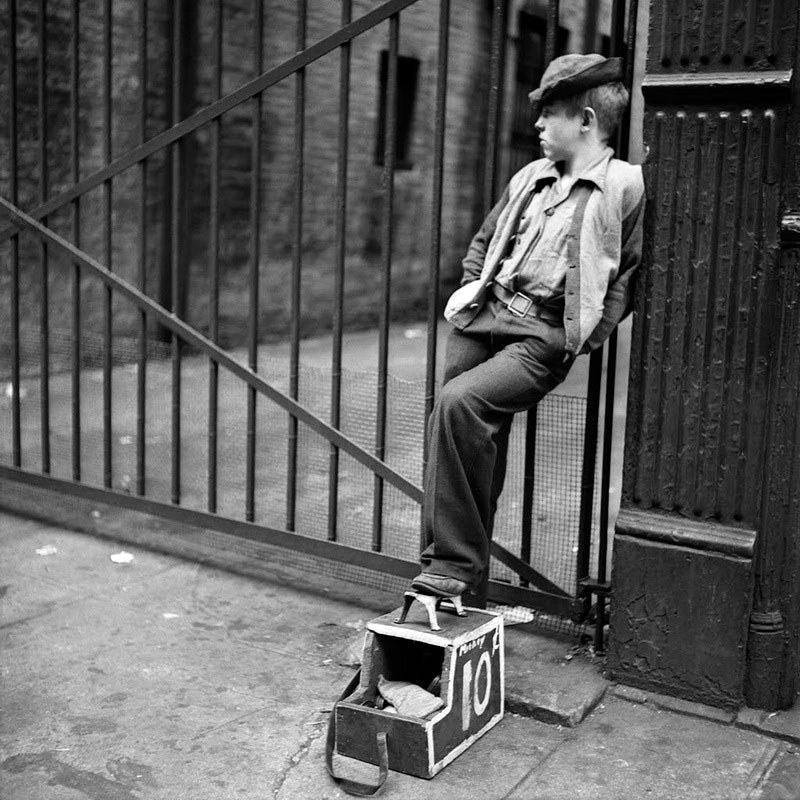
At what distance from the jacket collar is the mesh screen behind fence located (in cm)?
87

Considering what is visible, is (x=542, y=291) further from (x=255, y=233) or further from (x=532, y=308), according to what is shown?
(x=255, y=233)

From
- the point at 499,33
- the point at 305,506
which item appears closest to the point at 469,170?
the point at 305,506

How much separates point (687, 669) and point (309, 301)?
851 cm

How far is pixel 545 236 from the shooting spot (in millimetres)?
3590

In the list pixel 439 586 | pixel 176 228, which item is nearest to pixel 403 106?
pixel 176 228

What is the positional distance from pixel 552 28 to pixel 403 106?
9.03m

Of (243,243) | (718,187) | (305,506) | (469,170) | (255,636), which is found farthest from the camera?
(469,170)

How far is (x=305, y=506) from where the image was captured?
5922 millimetres

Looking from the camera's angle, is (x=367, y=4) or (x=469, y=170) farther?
(x=469, y=170)

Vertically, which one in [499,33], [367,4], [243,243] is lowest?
[243,243]

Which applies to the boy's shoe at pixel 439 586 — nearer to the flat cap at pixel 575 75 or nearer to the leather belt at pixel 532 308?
the leather belt at pixel 532 308

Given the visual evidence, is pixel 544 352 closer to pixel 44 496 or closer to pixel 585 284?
pixel 585 284

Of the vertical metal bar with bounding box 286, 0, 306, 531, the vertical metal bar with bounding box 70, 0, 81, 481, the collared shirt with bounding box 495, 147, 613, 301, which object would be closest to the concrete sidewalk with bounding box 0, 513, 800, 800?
the vertical metal bar with bounding box 286, 0, 306, 531

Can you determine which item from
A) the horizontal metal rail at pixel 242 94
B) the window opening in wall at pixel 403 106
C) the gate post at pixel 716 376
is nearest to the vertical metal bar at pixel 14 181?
the horizontal metal rail at pixel 242 94
